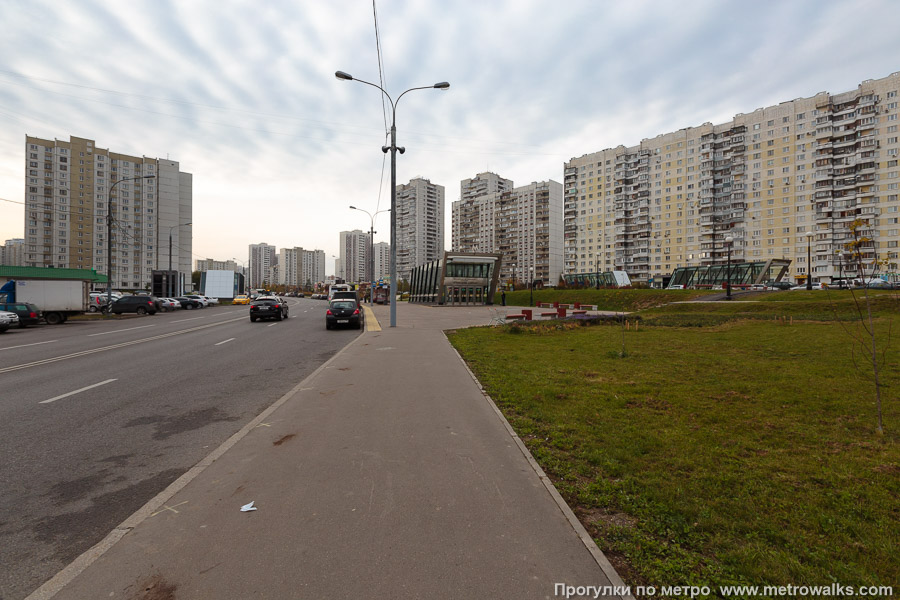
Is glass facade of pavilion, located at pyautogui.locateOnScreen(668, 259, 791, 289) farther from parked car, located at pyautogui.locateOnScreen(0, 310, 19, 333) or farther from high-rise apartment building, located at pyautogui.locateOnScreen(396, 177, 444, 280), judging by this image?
high-rise apartment building, located at pyautogui.locateOnScreen(396, 177, 444, 280)

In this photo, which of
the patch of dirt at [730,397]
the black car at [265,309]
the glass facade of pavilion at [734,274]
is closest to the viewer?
the patch of dirt at [730,397]

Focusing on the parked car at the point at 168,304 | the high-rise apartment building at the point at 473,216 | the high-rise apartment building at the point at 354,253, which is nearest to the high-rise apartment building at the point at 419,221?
the high-rise apartment building at the point at 473,216

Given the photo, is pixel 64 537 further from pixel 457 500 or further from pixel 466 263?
pixel 466 263

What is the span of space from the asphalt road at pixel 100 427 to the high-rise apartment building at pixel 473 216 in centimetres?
12659

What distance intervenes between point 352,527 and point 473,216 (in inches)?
5449

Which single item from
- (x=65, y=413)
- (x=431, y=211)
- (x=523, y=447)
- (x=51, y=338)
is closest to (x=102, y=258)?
(x=431, y=211)

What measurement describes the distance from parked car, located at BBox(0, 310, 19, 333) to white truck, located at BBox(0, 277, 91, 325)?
382 centimetres

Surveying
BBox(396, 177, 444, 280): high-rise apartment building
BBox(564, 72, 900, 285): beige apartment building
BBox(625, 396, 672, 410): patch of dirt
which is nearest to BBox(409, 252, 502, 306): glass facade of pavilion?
BBox(564, 72, 900, 285): beige apartment building

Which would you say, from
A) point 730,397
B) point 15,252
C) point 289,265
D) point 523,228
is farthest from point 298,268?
point 730,397

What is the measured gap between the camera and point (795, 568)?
8.00ft

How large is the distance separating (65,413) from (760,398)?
1070cm

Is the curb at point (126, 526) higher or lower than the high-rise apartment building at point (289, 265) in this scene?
lower

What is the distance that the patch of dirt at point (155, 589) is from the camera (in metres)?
2.28

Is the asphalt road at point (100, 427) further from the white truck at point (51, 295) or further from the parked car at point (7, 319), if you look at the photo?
the white truck at point (51, 295)
